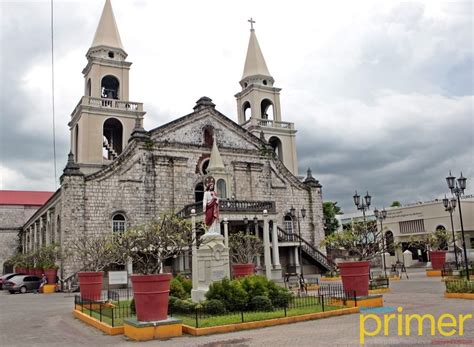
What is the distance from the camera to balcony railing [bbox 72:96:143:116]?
120 feet

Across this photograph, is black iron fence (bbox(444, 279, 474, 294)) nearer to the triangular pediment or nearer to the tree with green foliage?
the triangular pediment

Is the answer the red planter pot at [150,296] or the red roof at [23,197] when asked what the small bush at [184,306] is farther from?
the red roof at [23,197]

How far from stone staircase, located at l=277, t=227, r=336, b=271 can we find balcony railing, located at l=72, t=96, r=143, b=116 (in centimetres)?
1550

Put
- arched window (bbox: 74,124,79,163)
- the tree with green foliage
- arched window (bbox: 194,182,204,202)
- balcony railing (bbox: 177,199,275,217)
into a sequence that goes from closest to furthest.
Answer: balcony railing (bbox: 177,199,275,217), arched window (bbox: 194,182,204,202), arched window (bbox: 74,124,79,163), the tree with green foliage

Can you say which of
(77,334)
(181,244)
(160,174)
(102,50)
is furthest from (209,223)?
(102,50)

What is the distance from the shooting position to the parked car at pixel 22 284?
102ft

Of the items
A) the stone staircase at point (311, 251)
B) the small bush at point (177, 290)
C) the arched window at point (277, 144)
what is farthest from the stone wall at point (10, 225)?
the small bush at point (177, 290)

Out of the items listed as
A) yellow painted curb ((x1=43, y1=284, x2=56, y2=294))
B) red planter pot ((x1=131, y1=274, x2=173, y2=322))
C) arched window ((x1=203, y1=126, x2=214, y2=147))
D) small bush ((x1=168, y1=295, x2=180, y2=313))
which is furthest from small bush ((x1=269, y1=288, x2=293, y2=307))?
arched window ((x1=203, y1=126, x2=214, y2=147))

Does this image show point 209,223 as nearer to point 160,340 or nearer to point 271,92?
point 160,340

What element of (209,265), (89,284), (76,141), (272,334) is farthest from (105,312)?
(76,141)

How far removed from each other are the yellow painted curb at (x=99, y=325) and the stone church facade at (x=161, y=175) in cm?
1499

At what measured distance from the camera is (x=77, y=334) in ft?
43.3

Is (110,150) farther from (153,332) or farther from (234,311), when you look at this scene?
(153,332)

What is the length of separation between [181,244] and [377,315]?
6451 mm
